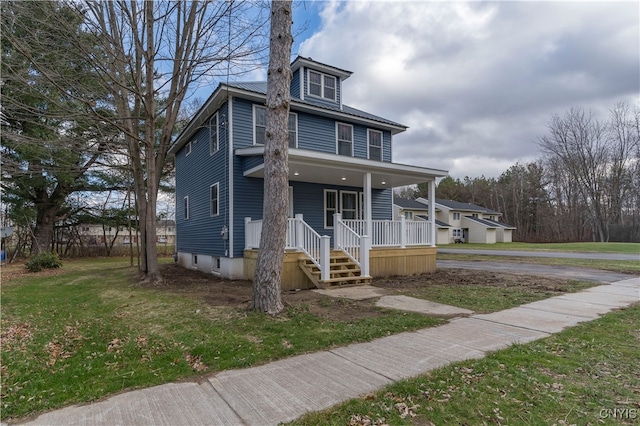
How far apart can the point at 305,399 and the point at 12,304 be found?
26.0 ft

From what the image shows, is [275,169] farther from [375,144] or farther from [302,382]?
[375,144]

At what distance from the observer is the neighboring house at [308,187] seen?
938cm

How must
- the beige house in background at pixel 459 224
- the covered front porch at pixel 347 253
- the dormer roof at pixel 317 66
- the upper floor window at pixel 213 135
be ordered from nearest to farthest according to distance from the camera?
the covered front porch at pixel 347 253 → the upper floor window at pixel 213 135 → the dormer roof at pixel 317 66 → the beige house in background at pixel 459 224

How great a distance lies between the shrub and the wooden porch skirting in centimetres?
1024

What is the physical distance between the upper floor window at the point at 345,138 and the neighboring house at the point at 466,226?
2668 cm

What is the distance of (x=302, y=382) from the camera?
3160 mm

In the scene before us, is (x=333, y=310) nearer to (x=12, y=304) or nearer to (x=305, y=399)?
(x=305, y=399)

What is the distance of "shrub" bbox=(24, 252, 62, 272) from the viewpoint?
46.3 feet

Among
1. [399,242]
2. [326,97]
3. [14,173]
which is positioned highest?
[326,97]

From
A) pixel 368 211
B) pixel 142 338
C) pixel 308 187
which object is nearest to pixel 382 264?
pixel 368 211

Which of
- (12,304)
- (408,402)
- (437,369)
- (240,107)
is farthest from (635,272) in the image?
(12,304)

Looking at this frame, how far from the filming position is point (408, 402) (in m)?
2.75

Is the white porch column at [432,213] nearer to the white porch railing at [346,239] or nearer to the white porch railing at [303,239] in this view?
the white porch railing at [346,239]

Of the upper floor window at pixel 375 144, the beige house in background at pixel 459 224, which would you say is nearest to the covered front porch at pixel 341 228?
the upper floor window at pixel 375 144
